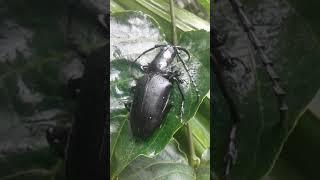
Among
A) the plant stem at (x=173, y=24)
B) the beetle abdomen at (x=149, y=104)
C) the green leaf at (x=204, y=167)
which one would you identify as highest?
the plant stem at (x=173, y=24)

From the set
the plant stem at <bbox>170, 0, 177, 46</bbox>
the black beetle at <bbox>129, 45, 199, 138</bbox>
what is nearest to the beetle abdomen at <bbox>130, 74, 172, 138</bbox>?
the black beetle at <bbox>129, 45, 199, 138</bbox>

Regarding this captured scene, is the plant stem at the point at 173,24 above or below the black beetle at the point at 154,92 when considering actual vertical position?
above

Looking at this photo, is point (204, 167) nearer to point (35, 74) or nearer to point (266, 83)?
point (266, 83)

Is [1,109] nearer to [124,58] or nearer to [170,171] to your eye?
[124,58]

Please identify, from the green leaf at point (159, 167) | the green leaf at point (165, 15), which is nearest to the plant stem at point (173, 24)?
the green leaf at point (165, 15)

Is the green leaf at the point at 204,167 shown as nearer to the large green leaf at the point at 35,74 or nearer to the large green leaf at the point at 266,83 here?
the large green leaf at the point at 266,83

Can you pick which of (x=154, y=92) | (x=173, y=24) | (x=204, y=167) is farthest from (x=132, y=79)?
(x=204, y=167)
